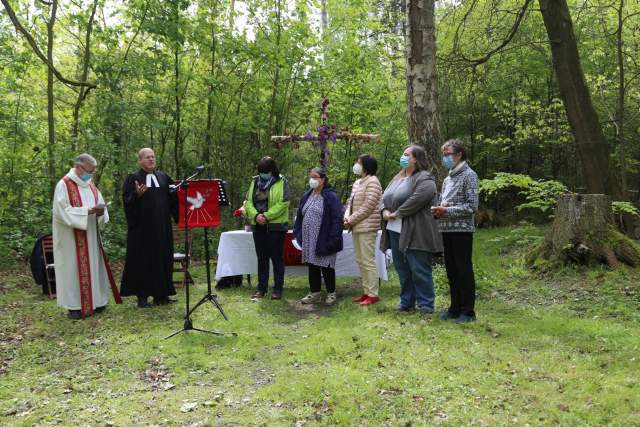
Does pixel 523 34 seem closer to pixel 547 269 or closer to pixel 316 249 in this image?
pixel 547 269

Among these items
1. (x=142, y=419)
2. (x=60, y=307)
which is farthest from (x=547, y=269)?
(x=60, y=307)

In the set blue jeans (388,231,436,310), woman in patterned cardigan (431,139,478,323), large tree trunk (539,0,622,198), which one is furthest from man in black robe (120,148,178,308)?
large tree trunk (539,0,622,198)

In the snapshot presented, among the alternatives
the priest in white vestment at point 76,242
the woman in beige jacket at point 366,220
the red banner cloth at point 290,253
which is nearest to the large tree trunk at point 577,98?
the woman in beige jacket at point 366,220

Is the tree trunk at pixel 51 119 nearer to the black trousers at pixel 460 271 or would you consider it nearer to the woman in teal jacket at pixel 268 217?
the woman in teal jacket at pixel 268 217

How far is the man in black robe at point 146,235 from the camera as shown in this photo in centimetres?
679

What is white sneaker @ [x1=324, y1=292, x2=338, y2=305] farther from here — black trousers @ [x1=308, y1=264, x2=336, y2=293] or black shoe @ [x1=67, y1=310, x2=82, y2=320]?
black shoe @ [x1=67, y1=310, x2=82, y2=320]

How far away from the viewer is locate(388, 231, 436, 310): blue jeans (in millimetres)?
5754

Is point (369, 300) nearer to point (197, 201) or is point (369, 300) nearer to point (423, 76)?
point (197, 201)

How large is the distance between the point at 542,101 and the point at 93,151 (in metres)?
10.6

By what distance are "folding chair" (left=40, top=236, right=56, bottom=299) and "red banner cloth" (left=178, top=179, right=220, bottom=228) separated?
3.41 meters

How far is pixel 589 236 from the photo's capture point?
704 cm

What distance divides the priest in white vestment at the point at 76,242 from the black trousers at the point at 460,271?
4175mm

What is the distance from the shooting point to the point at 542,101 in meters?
13.7

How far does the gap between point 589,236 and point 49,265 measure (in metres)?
7.55
